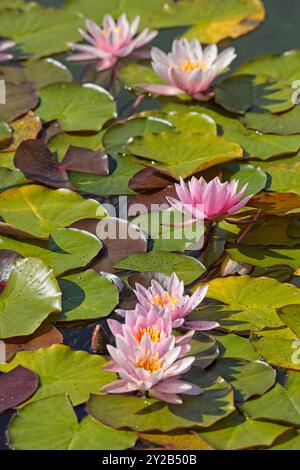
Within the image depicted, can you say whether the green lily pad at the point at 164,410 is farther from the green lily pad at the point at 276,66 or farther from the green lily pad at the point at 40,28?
the green lily pad at the point at 40,28

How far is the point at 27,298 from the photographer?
9.29 feet

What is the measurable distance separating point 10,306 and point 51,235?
0.42m

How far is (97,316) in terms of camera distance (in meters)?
2.80

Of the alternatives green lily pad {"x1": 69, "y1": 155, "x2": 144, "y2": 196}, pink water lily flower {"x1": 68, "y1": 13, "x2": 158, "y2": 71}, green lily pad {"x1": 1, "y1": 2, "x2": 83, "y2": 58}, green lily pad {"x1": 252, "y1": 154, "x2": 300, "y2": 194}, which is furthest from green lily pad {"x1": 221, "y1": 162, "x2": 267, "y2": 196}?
green lily pad {"x1": 1, "y1": 2, "x2": 83, "y2": 58}

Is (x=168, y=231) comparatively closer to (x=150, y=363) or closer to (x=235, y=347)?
(x=235, y=347)

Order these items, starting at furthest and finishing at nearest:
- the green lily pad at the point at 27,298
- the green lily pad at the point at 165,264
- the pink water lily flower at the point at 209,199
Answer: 1. the green lily pad at the point at 165,264
2. the pink water lily flower at the point at 209,199
3. the green lily pad at the point at 27,298

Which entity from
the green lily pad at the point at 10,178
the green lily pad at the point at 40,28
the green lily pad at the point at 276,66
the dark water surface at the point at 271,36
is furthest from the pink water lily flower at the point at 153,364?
the green lily pad at the point at 40,28

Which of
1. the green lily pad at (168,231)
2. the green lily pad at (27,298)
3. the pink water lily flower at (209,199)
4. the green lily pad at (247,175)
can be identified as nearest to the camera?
the green lily pad at (27,298)

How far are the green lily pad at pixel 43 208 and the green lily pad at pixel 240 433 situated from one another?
1.14 m

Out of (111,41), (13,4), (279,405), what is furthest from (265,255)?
(13,4)

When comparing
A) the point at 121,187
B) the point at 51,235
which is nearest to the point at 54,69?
the point at 121,187

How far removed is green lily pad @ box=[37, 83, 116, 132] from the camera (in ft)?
12.6

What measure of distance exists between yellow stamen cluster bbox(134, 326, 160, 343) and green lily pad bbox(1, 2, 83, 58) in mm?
2418

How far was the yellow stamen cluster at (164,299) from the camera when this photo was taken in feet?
8.71
